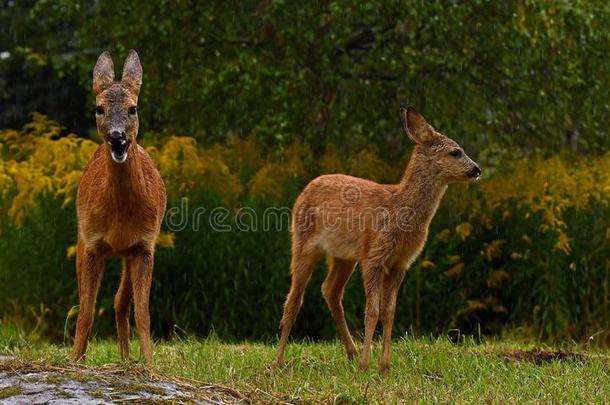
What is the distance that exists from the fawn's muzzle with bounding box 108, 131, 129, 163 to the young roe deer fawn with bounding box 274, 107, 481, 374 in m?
2.04

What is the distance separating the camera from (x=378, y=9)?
11.9 m

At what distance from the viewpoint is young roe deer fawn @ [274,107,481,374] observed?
7711 mm

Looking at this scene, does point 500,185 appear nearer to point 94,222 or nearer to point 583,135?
point 583,135

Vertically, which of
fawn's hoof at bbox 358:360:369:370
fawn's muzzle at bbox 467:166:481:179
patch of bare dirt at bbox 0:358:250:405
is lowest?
fawn's hoof at bbox 358:360:369:370

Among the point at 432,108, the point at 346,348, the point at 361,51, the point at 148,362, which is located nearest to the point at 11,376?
the point at 148,362

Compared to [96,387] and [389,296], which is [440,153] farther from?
[96,387]

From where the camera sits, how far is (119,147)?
6.47 metres

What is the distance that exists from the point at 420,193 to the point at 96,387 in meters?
3.15

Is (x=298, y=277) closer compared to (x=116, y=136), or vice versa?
(x=116, y=136)

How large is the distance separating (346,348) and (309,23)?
4589 mm

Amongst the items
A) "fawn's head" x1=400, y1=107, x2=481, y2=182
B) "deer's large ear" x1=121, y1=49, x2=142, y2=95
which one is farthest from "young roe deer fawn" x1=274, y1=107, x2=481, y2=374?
"deer's large ear" x1=121, y1=49, x2=142, y2=95

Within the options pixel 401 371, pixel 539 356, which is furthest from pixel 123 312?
pixel 539 356

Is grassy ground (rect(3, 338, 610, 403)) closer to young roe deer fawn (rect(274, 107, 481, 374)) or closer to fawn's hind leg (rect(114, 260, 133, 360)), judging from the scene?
fawn's hind leg (rect(114, 260, 133, 360))

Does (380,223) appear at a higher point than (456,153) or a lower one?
lower
